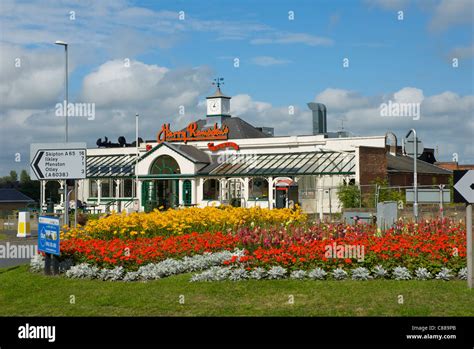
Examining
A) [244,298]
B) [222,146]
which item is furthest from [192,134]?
[244,298]

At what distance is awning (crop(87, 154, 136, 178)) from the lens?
5933 cm

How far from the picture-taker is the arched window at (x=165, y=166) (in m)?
56.5

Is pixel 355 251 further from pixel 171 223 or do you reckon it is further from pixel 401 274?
pixel 171 223

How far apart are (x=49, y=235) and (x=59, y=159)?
10.7ft

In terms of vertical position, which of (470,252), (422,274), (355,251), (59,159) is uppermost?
(59,159)

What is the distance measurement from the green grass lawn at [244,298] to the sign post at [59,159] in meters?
4.81

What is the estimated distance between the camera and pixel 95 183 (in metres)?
61.5

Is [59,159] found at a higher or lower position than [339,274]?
higher

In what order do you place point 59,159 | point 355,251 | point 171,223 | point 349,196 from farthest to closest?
1. point 349,196
2. point 171,223
3. point 59,159
4. point 355,251

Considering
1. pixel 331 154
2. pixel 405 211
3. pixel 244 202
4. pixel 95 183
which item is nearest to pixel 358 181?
pixel 331 154

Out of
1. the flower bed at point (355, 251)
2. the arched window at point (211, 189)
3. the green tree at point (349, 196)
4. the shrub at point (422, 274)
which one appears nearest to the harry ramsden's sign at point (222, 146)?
the arched window at point (211, 189)

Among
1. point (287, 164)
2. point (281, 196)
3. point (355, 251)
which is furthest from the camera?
point (287, 164)

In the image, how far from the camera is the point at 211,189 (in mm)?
56281
